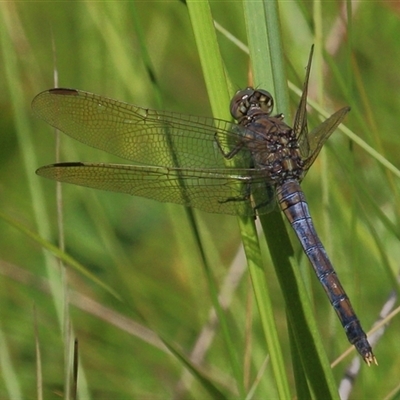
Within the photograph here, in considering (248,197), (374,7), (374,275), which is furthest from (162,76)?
(248,197)

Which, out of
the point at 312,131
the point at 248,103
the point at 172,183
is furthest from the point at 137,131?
the point at 312,131

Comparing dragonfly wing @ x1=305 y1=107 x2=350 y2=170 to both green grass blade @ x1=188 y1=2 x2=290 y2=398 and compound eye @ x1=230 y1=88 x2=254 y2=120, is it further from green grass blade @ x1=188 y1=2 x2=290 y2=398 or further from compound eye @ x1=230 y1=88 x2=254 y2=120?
green grass blade @ x1=188 y1=2 x2=290 y2=398

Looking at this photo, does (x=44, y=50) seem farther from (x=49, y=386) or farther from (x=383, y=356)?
(x=383, y=356)

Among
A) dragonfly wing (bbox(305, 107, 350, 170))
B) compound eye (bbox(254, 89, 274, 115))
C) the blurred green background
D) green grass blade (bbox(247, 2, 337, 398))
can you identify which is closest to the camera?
green grass blade (bbox(247, 2, 337, 398))

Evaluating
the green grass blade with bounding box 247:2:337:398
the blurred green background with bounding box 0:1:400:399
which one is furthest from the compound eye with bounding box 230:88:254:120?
the green grass blade with bounding box 247:2:337:398

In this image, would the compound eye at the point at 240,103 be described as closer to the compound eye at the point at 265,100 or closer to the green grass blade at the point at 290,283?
the compound eye at the point at 265,100
